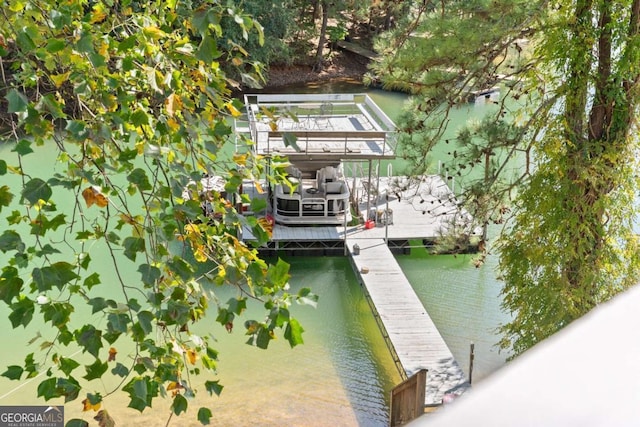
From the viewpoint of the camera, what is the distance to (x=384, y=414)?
341 inches

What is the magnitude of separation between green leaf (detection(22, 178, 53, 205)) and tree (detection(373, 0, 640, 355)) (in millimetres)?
5612

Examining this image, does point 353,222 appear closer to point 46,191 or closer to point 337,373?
point 337,373

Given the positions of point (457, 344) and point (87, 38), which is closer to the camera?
point (87, 38)

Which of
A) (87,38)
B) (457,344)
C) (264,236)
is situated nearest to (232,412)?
(457,344)

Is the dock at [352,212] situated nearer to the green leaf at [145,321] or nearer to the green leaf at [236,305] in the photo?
the green leaf at [236,305]

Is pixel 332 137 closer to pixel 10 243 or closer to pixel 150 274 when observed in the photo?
pixel 150 274

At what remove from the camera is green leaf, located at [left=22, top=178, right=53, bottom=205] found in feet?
6.84

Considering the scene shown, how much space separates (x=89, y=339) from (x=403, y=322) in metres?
8.05

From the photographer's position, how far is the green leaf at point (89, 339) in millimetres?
2283

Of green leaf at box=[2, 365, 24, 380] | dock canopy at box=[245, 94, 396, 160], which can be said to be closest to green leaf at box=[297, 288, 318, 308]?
green leaf at box=[2, 365, 24, 380]

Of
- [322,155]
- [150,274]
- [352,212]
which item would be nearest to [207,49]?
[150,274]

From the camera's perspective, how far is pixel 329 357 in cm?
988

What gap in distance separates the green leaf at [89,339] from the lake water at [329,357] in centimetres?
610

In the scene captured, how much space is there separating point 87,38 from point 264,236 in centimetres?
81
